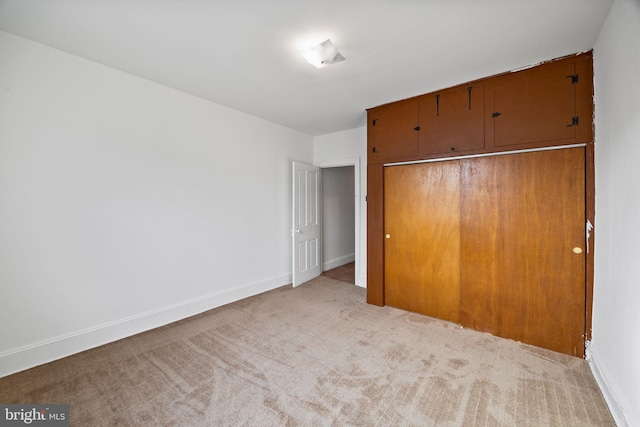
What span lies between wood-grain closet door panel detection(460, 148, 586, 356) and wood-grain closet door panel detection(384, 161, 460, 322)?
11cm

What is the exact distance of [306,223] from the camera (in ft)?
14.6

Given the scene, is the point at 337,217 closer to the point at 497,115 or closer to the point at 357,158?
the point at 357,158

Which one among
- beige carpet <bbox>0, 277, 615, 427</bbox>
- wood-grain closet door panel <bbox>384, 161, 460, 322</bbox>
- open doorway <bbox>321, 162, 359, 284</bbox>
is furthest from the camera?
open doorway <bbox>321, 162, 359, 284</bbox>

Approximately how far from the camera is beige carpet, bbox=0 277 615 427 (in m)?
1.63

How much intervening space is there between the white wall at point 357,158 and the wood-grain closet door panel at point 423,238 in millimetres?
750

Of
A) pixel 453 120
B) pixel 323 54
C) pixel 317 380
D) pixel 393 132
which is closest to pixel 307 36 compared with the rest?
pixel 323 54

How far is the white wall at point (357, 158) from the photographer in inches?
159

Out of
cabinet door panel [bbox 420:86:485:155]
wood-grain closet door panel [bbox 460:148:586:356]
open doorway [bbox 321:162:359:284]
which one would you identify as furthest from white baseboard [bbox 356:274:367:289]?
cabinet door panel [bbox 420:86:485:155]

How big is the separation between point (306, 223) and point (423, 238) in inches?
79.7

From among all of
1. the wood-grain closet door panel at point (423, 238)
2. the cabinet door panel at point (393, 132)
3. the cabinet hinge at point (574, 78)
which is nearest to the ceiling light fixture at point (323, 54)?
the cabinet door panel at point (393, 132)

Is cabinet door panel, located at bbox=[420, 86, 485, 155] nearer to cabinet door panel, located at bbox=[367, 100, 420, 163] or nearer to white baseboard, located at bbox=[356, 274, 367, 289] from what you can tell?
cabinet door panel, located at bbox=[367, 100, 420, 163]

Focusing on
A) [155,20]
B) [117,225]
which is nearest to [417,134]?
[155,20]

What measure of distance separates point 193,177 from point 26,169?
1.33 m

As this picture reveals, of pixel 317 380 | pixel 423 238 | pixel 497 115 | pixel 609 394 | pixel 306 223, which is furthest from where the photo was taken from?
pixel 306 223
